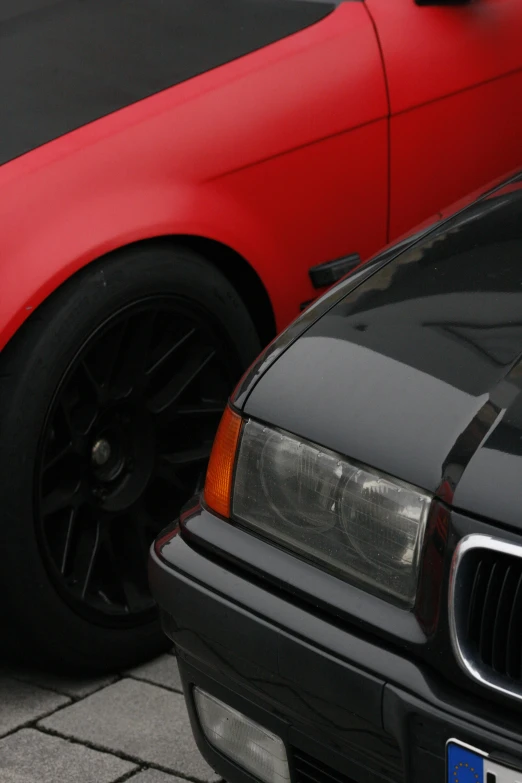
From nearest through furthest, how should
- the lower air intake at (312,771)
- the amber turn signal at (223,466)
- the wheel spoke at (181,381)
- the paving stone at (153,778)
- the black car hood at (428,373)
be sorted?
the black car hood at (428,373)
the lower air intake at (312,771)
the amber turn signal at (223,466)
the paving stone at (153,778)
the wheel spoke at (181,381)

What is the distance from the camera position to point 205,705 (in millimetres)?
1782

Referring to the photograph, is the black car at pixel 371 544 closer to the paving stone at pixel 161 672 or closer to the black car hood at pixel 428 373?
the black car hood at pixel 428 373

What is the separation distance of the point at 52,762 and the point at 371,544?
1081 millimetres

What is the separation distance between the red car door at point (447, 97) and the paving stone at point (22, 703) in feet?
4.61

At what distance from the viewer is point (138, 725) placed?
236 centimetres

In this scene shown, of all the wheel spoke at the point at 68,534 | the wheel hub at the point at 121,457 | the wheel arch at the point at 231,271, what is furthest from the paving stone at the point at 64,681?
the wheel arch at the point at 231,271

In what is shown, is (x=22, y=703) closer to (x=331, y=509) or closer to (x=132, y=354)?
(x=132, y=354)

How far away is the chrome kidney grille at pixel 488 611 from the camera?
135 cm

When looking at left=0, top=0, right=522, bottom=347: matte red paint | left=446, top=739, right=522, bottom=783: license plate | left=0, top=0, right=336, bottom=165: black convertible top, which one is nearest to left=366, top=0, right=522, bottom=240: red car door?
left=0, top=0, right=522, bottom=347: matte red paint

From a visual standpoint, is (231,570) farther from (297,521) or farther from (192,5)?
(192,5)

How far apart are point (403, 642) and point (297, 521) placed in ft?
0.85

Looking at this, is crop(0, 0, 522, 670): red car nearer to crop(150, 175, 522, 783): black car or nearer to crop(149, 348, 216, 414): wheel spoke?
crop(149, 348, 216, 414): wheel spoke

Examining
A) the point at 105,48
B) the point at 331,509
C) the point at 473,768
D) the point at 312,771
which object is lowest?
the point at 312,771

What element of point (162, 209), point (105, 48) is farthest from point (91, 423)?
point (105, 48)
